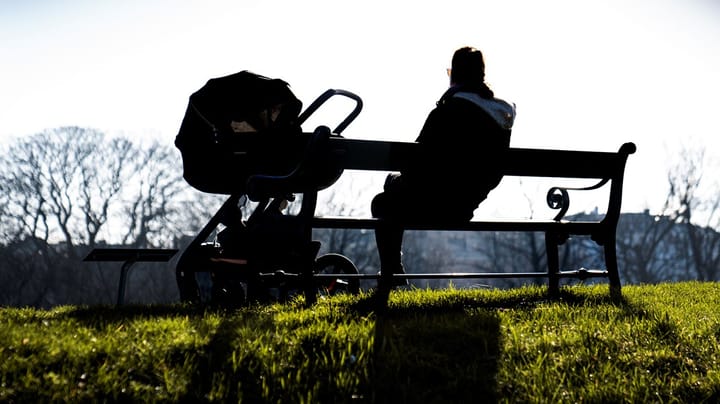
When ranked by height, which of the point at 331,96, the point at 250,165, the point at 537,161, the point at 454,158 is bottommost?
the point at 250,165

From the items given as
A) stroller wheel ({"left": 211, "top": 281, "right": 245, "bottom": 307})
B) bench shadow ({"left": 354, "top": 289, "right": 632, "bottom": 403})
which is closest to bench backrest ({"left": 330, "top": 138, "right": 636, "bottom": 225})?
bench shadow ({"left": 354, "top": 289, "right": 632, "bottom": 403})

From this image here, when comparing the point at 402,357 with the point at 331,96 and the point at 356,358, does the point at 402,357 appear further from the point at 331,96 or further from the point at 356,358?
the point at 331,96

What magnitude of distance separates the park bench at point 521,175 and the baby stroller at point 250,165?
0.05 feet

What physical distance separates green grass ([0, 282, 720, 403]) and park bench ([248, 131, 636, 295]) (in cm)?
71

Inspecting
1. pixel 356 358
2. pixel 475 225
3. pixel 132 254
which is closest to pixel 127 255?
pixel 132 254

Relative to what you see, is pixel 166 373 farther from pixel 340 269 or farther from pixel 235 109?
pixel 340 269

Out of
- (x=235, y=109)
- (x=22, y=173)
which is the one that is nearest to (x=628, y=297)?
(x=235, y=109)

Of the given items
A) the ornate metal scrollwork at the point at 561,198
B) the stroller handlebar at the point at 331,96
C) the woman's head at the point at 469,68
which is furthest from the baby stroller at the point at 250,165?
the ornate metal scrollwork at the point at 561,198

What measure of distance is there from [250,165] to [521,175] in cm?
199

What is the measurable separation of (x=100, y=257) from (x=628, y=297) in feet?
14.5

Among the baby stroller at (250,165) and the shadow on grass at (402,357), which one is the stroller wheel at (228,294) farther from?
the shadow on grass at (402,357)

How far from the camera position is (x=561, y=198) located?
5.41 metres

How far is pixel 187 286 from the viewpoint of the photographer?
15.1ft

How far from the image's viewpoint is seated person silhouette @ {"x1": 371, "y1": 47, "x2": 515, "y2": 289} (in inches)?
161
